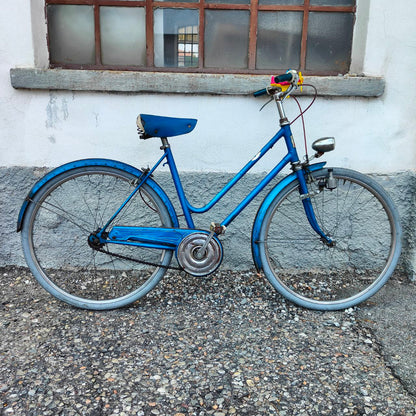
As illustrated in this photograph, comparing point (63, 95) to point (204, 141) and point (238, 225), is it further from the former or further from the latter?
point (238, 225)

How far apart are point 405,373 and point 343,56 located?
7.30 feet

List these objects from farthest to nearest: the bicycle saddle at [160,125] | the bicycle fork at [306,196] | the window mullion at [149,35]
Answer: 1. the window mullion at [149,35]
2. the bicycle fork at [306,196]
3. the bicycle saddle at [160,125]

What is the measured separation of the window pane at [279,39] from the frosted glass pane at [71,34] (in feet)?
4.09

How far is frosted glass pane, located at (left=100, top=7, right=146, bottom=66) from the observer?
10.4ft

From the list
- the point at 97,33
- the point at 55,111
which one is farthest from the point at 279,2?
the point at 55,111

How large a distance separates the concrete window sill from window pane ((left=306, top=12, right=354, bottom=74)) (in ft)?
0.92

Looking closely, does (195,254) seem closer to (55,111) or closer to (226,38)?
(55,111)

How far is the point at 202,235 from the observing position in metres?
2.69

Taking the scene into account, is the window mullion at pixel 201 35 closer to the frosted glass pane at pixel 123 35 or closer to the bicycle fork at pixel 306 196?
the frosted glass pane at pixel 123 35

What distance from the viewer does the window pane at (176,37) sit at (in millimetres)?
3176

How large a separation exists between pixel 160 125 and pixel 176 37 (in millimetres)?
1017

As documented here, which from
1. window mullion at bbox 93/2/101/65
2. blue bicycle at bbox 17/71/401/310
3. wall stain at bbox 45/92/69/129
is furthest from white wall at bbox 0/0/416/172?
window mullion at bbox 93/2/101/65

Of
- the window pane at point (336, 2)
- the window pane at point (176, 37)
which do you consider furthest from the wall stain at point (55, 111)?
the window pane at point (336, 2)

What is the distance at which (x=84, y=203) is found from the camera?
10.6 ft
